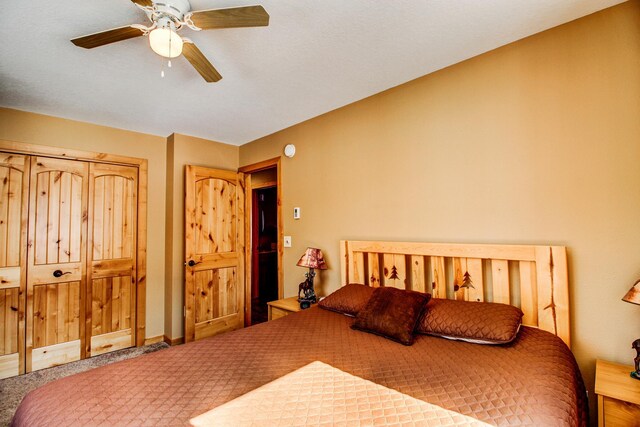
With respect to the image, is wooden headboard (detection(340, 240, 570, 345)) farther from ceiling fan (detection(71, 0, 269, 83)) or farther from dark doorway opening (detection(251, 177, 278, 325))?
dark doorway opening (detection(251, 177, 278, 325))

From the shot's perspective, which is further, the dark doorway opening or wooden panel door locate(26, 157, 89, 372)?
the dark doorway opening

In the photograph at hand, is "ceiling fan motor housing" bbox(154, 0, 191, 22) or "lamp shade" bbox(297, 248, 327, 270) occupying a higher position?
"ceiling fan motor housing" bbox(154, 0, 191, 22)

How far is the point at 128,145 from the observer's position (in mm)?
3389

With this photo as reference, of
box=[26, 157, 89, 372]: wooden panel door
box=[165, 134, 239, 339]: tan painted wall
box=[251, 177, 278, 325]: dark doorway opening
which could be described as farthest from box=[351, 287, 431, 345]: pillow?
box=[251, 177, 278, 325]: dark doorway opening

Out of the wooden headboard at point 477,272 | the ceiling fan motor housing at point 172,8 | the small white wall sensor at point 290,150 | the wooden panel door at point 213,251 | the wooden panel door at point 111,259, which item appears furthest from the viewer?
the wooden panel door at point 213,251

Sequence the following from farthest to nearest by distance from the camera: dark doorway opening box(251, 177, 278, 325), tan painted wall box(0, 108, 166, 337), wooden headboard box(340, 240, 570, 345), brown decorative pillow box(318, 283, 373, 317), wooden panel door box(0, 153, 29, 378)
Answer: dark doorway opening box(251, 177, 278, 325), tan painted wall box(0, 108, 166, 337), wooden panel door box(0, 153, 29, 378), brown decorative pillow box(318, 283, 373, 317), wooden headboard box(340, 240, 570, 345)

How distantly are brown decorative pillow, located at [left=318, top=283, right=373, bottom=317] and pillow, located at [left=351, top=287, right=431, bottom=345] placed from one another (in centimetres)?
15

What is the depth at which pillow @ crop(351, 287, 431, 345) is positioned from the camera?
5.58ft

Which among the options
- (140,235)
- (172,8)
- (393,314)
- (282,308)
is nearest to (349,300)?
(393,314)

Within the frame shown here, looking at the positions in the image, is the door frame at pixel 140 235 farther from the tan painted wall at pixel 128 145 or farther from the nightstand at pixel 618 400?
the nightstand at pixel 618 400

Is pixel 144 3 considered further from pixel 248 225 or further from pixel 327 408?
pixel 248 225

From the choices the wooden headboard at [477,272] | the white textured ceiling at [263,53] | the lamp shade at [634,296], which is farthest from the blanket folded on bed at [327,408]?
the white textured ceiling at [263,53]

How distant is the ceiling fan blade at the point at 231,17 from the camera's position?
1292 mm

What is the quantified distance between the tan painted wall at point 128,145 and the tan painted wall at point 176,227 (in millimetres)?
100
